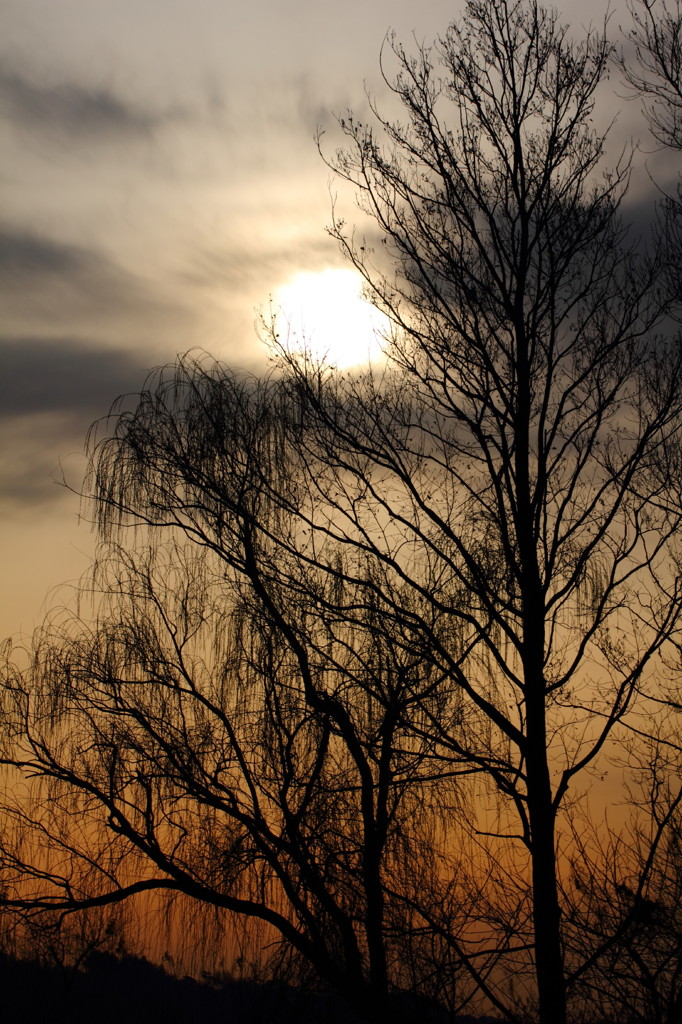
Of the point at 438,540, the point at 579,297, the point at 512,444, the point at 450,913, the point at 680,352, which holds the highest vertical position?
the point at 579,297

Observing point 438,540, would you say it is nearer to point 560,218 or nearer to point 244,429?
point 244,429

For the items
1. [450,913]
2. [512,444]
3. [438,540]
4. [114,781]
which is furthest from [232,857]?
[512,444]

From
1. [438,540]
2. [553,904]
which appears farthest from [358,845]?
[438,540]

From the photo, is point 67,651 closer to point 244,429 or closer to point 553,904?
point 244,429

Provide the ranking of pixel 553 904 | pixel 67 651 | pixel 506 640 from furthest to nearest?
pixel 67 651 < pixel 506 640 < pixel 553 904

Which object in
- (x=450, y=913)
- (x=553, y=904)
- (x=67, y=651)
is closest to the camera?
(x=553, y=904)

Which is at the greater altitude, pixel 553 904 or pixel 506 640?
pixel 506 640

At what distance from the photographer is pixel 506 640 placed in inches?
252

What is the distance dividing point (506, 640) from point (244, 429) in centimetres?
257

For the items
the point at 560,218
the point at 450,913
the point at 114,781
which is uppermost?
the point at 560,218

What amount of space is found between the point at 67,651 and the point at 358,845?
2842 millimetres

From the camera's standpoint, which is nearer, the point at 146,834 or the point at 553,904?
the point at 553,904

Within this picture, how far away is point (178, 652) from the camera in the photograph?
6809 millimetres

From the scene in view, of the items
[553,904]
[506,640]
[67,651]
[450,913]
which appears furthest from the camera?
[67,651]
